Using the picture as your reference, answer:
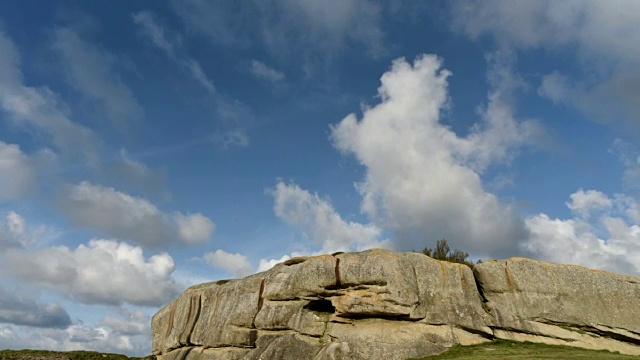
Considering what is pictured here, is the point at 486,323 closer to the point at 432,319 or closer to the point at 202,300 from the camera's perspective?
the point at 432,319

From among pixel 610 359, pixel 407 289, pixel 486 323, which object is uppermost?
pixel 407 289

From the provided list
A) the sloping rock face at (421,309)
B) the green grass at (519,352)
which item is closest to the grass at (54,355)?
the sloping rock face at (421,309)

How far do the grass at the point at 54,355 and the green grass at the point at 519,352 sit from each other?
56.4m

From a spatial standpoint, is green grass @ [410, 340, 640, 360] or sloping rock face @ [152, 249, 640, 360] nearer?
green grass @ [410, 340, 640, 360]

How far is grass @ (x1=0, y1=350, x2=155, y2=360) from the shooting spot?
74375mm

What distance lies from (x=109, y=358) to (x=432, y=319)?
212ft

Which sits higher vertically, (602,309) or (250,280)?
(250,280)

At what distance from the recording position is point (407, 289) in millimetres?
37469

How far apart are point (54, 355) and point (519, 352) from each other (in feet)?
249

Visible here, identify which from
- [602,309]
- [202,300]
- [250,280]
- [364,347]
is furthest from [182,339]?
[602,309]

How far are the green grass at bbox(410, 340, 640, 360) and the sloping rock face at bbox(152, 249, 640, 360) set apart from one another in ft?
2.91

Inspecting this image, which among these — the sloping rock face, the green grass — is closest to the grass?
the sloping rock face

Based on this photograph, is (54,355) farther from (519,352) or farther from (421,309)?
(519,352)

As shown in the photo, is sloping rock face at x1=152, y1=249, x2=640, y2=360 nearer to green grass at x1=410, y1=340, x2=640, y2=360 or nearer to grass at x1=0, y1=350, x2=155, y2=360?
green grass at x1=410, y1=340, x2=640, y2=360
